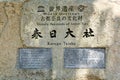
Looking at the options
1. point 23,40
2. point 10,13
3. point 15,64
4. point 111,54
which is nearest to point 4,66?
point 15,64

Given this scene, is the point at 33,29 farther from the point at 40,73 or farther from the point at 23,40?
the point at 40,73

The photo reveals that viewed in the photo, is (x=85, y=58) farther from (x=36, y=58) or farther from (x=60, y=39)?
(x=36, y=58)

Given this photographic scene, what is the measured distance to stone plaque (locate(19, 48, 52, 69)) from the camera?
12.2ft

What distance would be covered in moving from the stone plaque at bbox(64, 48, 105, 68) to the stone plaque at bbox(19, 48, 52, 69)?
216 mm

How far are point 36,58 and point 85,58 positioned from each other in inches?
22.9

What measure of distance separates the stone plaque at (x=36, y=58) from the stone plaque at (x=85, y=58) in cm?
22

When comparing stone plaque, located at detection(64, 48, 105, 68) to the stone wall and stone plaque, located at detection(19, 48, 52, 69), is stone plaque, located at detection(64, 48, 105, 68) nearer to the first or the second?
the stone wall

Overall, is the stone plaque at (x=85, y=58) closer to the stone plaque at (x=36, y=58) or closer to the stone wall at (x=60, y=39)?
the stone wall at (x=60, y=39)

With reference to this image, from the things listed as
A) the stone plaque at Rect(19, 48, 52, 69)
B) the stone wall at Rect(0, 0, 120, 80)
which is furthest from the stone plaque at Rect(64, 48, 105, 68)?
the stone plaque at Rect(19, 48, 52, 69)

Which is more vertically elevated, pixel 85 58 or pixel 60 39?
pixel 60 39

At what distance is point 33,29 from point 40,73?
53 cm

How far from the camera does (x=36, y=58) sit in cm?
371

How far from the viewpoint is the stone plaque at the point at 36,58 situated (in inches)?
146

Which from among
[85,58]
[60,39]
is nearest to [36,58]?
[60,39]
